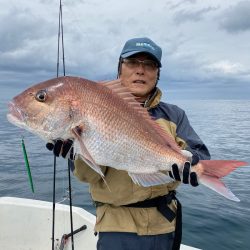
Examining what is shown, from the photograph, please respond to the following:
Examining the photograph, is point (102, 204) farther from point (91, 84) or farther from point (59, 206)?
point (59, 206)

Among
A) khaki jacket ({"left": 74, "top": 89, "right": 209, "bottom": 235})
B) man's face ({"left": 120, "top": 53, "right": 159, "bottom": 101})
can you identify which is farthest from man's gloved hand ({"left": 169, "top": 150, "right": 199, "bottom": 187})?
man's face ({"left": 120, "top": 53, "right": 159, "bottom": 101})

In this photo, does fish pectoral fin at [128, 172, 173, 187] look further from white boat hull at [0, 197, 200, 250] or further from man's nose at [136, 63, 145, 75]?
white boat hull at [0, 197, 200, 250]

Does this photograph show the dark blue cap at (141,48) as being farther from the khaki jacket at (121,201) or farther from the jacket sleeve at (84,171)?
the jacket sleeve at (84,171)

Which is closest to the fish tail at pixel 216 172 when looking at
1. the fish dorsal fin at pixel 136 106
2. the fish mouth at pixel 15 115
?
the fish dorsal fin at pixel 136 106

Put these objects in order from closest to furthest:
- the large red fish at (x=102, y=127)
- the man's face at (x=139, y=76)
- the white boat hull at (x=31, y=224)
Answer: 1. the large red fish at (x=102, y=127)
2. the man's face at (x=139, y=76)
3. the white boat hull at (x=31, y=224)

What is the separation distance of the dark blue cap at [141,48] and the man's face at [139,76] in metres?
0.06

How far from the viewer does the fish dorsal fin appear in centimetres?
317

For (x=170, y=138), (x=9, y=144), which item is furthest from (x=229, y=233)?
(x=9, y=144)

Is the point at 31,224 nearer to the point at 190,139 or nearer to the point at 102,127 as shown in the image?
the point at 190,139

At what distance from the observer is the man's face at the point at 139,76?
3.81m

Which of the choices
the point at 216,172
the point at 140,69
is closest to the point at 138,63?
the point at 140,69

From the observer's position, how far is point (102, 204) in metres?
3.61

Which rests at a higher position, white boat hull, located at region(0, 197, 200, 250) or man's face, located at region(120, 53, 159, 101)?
man's face, located at region(120, 53, 159, 101)

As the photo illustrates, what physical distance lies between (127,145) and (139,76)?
103cm
